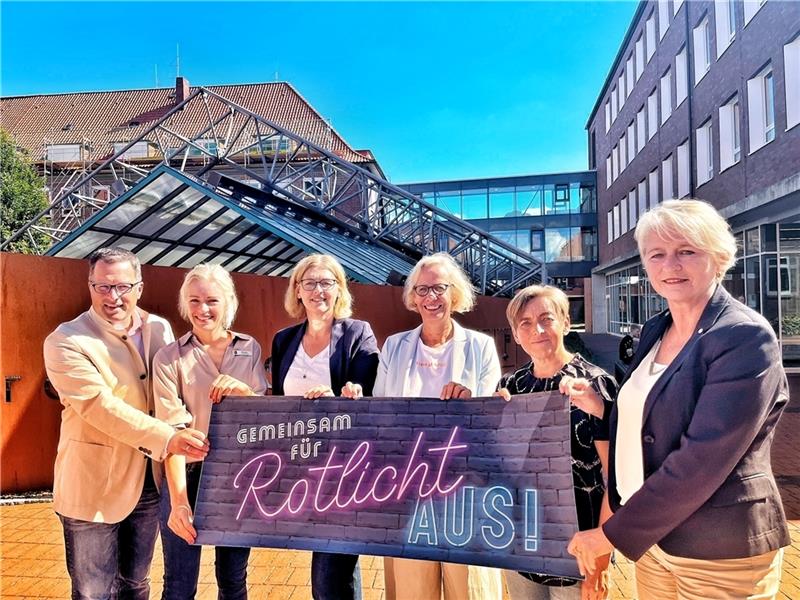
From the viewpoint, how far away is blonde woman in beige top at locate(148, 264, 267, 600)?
2469 millimetres

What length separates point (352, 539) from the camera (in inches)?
92.8

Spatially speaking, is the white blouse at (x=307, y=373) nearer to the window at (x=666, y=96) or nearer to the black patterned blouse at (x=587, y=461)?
the black patterned blouse at (x=587, y=461)

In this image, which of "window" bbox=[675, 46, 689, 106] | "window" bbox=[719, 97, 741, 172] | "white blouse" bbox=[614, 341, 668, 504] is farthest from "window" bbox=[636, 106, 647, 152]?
"white blouse" bbox=[614, 341, 668, 504]

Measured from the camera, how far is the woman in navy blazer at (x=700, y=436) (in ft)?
5.36

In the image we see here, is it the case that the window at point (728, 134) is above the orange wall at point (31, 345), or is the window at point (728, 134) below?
above

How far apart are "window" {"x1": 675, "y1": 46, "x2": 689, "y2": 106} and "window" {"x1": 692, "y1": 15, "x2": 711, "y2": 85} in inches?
35.9

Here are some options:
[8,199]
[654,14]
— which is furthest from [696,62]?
[8,199]

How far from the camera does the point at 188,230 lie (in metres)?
11.3

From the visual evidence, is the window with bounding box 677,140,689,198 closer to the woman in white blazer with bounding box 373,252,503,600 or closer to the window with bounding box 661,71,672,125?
the window with bounding box 661,71,672,125

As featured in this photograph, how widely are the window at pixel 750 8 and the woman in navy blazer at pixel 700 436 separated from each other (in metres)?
16.2

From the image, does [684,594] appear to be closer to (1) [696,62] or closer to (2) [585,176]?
(1) [696,62]

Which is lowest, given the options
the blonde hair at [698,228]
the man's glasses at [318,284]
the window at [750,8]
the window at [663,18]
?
the man's glasses at [318,284]

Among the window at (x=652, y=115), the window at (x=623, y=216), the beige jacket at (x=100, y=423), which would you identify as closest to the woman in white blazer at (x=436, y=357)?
the beige jacket at (x=100, y=423)

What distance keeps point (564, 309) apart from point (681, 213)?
713 mm
